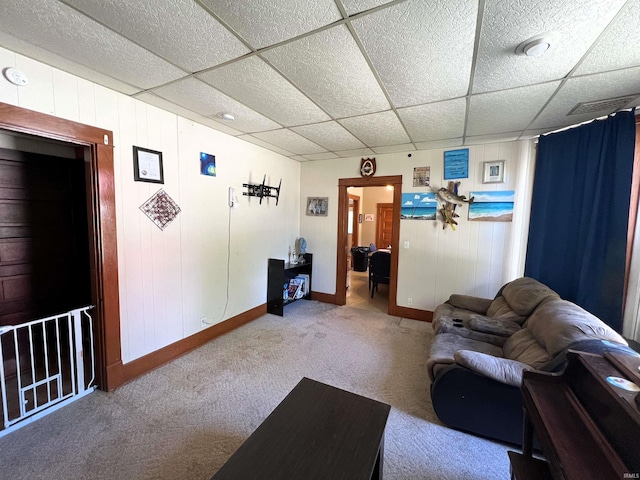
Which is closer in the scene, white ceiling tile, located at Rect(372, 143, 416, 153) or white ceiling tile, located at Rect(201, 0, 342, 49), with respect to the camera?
white ceiling tile, located at Rect(201, 0, 342, 49)

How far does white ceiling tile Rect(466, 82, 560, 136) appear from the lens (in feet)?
6.42

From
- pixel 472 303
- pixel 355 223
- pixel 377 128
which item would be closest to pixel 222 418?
pixel 472 303

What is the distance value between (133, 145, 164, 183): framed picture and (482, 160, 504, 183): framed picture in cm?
369

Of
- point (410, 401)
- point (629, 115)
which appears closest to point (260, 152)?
point (410, 401)

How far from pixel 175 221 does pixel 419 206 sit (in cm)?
309

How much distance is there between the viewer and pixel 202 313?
3.04m

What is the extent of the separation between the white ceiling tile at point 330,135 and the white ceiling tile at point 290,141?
11 centimetres

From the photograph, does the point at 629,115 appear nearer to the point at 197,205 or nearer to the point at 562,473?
the point at 562,473

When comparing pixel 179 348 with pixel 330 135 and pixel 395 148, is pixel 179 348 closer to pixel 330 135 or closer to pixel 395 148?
pixel 330 135

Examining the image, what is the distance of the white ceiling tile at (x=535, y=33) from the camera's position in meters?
1.18

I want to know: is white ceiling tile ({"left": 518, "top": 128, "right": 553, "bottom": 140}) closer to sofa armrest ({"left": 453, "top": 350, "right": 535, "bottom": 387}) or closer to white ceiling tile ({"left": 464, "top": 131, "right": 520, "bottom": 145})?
white ceiling tile ({"left": 464, "top": 131, "right": 520, "bottom": 145})

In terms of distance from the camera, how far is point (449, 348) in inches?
88.1

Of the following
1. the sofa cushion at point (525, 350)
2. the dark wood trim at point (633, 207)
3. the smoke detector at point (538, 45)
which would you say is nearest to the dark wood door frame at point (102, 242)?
the smoke detector at point (538, 45)

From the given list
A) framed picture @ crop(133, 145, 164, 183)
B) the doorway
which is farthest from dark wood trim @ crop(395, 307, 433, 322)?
the doorway
